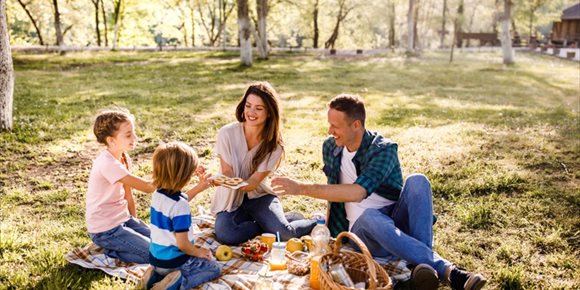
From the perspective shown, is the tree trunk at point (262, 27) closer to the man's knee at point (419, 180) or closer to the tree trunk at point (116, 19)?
the tree trunk at point (116, 19)

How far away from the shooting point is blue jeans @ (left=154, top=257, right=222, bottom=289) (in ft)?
13.3

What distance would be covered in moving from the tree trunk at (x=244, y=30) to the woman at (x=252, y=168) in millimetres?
16551

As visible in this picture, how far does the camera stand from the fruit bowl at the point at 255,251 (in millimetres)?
4711

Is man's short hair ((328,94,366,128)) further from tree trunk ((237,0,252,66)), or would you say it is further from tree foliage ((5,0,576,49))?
tree foliage ((5,0,576,49))

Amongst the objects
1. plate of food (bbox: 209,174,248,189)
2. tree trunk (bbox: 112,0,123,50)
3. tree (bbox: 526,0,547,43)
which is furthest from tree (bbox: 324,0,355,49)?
plate of food (bbox: 209,174,248,189)

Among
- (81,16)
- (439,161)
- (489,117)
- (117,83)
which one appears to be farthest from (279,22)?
(439,161)

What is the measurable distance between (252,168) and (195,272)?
57.4 inches

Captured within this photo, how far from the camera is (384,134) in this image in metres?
10.2

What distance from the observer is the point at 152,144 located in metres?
→ 9.20

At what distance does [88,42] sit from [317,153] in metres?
54.7

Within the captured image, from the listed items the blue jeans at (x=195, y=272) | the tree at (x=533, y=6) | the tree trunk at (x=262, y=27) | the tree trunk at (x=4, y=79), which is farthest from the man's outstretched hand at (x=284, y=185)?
the tree at (x=533, y=6)

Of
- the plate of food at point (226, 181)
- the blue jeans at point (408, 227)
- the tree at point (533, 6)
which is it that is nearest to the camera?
the blue jeans at point (408, 227)

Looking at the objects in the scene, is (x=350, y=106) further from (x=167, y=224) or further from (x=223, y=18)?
(x=223, y=18)

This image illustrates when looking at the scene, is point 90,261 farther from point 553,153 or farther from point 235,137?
point 553,153
